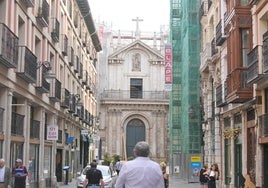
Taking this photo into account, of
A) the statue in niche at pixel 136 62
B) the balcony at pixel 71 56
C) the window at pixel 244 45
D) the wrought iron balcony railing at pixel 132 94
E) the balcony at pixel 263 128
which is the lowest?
the balcony at pixel 263 128

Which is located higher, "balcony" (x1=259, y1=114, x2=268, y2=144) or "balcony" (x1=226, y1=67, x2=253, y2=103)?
"balcony" (x1=226, y1=67, x2=253, y2=103)

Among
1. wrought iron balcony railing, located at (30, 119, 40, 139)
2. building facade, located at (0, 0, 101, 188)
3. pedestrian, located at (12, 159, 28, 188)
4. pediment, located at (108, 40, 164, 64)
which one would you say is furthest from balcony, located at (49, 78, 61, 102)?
pediment, located at (108, 40, 164, 64)

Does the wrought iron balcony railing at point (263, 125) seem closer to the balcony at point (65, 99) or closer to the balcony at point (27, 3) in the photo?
the balcony at point (27, 3)

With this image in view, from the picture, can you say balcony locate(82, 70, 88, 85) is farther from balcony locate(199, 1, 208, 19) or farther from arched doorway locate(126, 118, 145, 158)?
arched doorway locate(126, 118, 145, 158)

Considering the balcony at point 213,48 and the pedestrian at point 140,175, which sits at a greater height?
the balcony at point 213,48

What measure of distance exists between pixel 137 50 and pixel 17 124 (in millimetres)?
48143

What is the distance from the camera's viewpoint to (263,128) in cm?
1939

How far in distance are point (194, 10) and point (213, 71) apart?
9.32 metres

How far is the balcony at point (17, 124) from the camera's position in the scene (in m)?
21.0

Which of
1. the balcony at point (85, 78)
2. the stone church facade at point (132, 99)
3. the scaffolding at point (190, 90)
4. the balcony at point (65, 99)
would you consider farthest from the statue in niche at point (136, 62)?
the balcony at point (65, 99)

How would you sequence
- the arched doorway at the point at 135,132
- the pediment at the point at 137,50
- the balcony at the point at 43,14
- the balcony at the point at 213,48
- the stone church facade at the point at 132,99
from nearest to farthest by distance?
1. the balcony at the point at 43,14
2. the balcony at the point at 213,48
3. the stone church facade at the point at 132,99
4. the arched doorway at the point at 135,132
5. the pediment at the point at 137,50

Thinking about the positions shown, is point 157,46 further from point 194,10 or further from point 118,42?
point 194,10

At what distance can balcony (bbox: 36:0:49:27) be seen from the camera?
24.4 metres

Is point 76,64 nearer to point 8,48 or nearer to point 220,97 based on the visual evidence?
point 220,97
